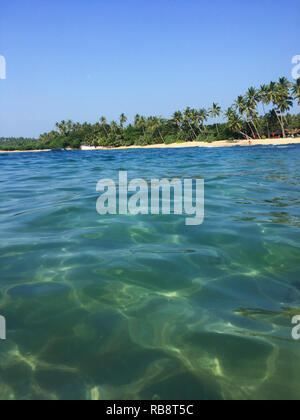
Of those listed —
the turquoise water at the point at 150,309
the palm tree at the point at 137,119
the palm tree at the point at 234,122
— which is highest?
the palm tree at the point at 137,119

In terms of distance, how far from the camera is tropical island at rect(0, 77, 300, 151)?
59000 mm

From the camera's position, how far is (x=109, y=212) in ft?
16.3

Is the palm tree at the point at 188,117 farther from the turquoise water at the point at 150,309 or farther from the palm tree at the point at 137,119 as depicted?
the turquoise water at the point at 150,309

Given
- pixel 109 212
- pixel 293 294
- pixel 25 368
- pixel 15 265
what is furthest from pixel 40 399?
pixel 109 212

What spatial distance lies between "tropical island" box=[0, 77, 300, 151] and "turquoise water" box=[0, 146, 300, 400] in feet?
191

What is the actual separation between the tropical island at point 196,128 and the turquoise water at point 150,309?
58.3 metres

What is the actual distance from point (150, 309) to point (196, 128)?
8389 cm

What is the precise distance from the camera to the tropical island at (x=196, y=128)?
194 ft

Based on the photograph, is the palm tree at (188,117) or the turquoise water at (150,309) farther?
the palm tree at (188,117)

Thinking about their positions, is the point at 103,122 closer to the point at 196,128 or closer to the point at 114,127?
the point at 114,127

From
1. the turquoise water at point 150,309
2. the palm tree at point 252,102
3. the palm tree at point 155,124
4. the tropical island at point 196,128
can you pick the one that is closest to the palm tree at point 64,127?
the tropical island at point 196,128
